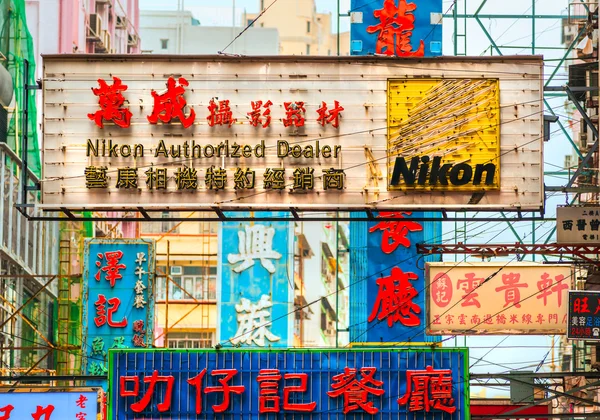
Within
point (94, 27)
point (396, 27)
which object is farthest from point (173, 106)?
point (94, 27)

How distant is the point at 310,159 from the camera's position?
24.1 metres

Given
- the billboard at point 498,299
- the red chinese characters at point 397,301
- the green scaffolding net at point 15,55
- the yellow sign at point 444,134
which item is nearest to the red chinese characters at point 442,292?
the billboard at point 498,299

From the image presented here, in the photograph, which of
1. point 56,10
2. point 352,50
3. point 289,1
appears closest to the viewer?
point 352,50

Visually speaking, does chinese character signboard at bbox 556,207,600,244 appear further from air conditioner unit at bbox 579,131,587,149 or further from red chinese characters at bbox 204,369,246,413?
air conditioner unit at bbox 579,131,587,149

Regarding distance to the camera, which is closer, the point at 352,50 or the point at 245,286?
the point at 352,50

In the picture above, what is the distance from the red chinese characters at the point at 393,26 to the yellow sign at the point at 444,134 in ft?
49.8

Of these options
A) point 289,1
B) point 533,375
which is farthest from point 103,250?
point 289,1

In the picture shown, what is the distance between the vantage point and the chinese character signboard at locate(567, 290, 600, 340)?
33.1 m

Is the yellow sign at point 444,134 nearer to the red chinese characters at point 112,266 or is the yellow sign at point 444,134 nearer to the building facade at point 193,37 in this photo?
the red chinese characters at point 112,266

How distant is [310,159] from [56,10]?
85.3 ft

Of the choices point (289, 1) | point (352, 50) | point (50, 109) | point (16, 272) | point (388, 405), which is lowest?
point (388, 405)

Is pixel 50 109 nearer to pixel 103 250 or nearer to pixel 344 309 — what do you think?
pixel 103 250

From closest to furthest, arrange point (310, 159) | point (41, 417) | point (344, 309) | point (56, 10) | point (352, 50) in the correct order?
point (310, 159)
point (41, 417)
point (352, 50)
point (56, 10)
point (344, 309)

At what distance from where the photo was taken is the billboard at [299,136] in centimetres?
2406
